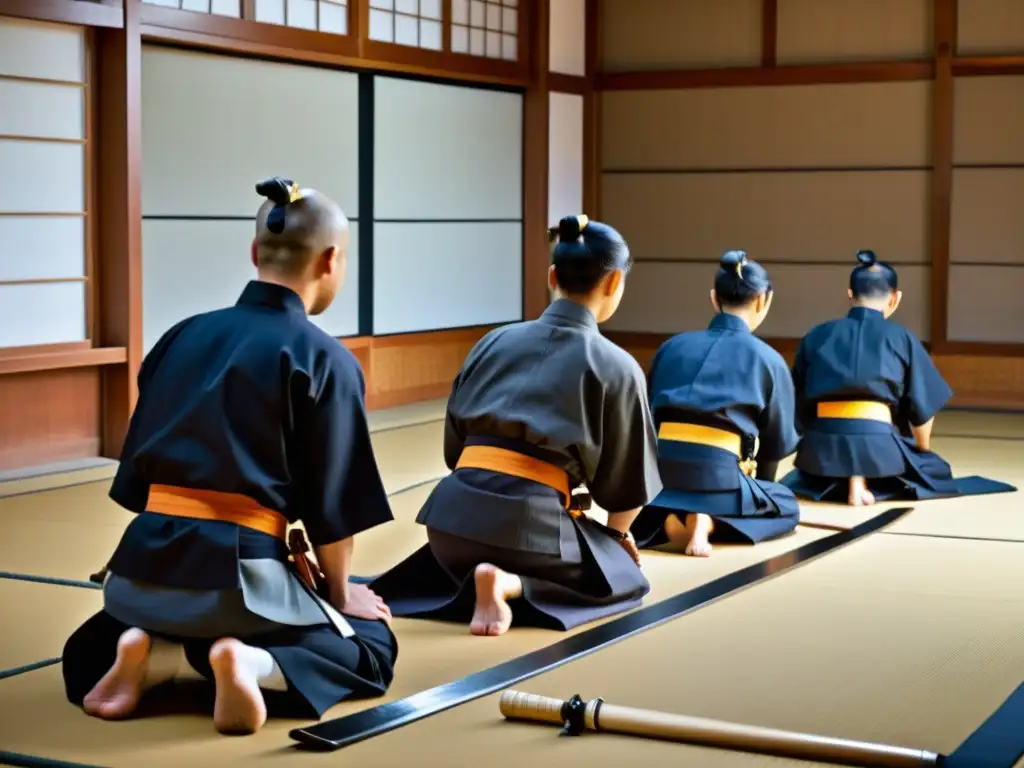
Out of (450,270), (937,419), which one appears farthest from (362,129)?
(937,419)

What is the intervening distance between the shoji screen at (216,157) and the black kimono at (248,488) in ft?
11.9

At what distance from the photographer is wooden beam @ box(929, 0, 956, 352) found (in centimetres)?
837

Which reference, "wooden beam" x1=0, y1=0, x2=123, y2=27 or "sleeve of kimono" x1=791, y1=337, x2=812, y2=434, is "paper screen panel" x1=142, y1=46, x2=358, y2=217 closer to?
"wooden beam" x1=0, y1=0, x2=123, y2=27

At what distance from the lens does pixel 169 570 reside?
2.74 meters

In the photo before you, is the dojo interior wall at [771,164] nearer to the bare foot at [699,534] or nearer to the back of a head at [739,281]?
the back of a head at [739,281]

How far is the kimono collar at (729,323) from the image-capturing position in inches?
180

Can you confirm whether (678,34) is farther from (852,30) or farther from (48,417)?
(48,417)

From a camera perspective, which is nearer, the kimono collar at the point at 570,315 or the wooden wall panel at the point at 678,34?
the kimono collar at the point at 570,315

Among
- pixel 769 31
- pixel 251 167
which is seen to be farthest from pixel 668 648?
pixel 769 31

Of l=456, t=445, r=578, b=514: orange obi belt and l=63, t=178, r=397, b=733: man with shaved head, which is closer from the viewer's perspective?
l=63, t=178, r=397, b=733: man with shaved head

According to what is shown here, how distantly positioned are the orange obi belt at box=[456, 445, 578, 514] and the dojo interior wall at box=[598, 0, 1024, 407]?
5132 mm

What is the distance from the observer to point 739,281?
15.0 feet

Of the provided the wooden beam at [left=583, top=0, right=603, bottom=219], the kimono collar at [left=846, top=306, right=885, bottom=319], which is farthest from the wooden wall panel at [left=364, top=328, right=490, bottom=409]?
the kimono collar at [left=846, top=306, right=885, bottom=319]

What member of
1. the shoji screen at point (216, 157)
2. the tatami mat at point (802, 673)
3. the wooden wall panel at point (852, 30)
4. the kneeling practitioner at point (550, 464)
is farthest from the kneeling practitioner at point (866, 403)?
the wooden wall panel at point (852, 30)
